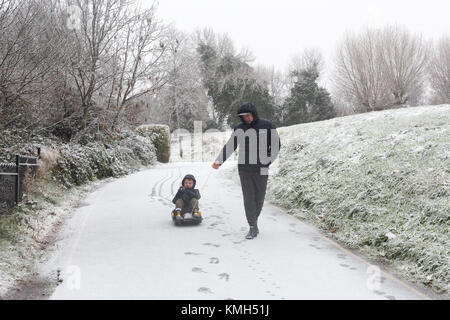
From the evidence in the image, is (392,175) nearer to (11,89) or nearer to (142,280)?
(142,280)

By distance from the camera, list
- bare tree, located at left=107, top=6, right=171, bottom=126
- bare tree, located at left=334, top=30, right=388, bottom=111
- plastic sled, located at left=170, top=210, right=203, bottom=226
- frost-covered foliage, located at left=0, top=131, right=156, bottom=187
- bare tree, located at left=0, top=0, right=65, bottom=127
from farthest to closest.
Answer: bare tree, located at left=334, top=30, right=388, bottom=111
bare tree, located at left=107, top=6, right=171, bottom=126
frost-covered foliage, located at left=0, top=131, right=156, bottom=187
bare tree, located at left=0, top=0, right=65, bottom=127
plastic sled, located at left=170, top=210, right=203, bottom=226

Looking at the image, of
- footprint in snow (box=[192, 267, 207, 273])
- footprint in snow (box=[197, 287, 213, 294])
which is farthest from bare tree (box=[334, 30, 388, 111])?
footprint in snow (box=[197, 287, 213, 294])

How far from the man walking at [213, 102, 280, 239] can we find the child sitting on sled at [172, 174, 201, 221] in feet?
3.56

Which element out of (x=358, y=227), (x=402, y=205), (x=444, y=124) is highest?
(x=444, y=124)

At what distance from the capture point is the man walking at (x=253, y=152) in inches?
208

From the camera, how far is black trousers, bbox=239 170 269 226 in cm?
534

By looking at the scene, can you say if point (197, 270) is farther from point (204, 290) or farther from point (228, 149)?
point (228, 149)

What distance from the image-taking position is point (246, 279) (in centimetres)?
372

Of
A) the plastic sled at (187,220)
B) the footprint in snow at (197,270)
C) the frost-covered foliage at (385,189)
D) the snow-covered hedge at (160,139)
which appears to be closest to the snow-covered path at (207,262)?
the footprint in snow at (197,270)

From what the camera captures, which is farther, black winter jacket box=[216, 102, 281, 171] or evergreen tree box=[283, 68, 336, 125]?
evergreen tree box=[283, 68, 336, 125]

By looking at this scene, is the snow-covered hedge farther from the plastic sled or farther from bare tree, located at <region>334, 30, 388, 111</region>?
the plastic sled

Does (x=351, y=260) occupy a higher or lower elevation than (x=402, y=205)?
lower
